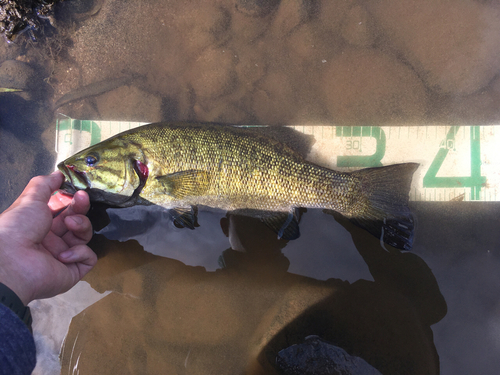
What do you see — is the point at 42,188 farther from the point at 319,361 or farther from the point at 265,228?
the point at 319,361

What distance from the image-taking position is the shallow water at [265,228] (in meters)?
3.06

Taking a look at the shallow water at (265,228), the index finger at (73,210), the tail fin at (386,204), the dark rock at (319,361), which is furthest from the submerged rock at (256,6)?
the dark rock at (319,361)

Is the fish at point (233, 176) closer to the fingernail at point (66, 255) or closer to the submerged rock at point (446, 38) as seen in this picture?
the fingernail at point (66, 255)

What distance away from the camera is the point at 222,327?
309cm

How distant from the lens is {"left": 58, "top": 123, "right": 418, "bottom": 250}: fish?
283cm

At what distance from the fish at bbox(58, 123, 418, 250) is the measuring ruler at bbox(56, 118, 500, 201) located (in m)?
0.50

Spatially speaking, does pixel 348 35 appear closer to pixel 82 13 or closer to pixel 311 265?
pixel 311 265

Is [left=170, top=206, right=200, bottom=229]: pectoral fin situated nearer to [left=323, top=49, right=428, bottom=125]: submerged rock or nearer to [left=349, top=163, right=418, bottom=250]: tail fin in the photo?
[left=349, top=163, right=418, bottom=250]: tail fin

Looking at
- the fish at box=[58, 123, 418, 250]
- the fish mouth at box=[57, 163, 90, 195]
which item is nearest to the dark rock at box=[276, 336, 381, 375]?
the fish at box=[58, 123, 418, 250]

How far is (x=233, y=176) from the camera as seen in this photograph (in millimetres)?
2840

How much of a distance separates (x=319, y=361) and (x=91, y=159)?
10.1ft

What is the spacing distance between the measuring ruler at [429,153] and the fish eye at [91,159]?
220 centimetres

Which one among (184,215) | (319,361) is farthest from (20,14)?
(319,361)

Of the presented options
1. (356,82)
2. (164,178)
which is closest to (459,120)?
(356,82)
